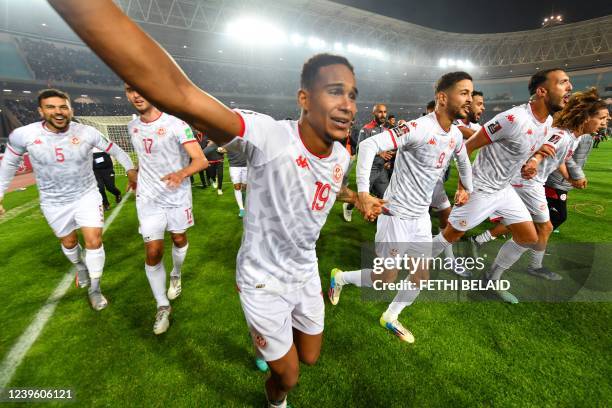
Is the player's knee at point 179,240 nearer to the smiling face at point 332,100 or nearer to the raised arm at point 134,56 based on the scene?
the smiling face at point 332,100

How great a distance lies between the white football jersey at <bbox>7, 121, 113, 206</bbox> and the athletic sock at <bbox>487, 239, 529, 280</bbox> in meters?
5.20

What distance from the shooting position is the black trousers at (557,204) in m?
4.59

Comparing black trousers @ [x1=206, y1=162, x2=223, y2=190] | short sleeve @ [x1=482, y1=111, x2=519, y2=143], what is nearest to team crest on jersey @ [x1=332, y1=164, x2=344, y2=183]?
short sleeve @ [x1=482, y1=111, x2=519, y2=143]

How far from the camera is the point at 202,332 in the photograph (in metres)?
Result: 3.12

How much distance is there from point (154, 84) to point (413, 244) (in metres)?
2.92

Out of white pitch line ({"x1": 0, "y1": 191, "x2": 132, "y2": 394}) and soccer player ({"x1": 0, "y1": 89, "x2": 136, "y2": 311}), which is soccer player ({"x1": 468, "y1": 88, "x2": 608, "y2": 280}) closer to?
soccer player ({"x1": 0, "y1": 89, "x2": 136, "y2": 311})

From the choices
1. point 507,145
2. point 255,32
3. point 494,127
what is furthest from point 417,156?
point 255,32

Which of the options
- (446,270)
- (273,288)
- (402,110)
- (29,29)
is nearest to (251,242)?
(273,288)

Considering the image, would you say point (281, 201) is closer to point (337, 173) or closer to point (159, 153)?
point (337, 173)

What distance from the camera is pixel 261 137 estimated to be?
143 cm

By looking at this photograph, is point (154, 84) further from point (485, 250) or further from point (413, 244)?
point (485, 250)

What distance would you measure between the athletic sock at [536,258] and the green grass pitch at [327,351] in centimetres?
21

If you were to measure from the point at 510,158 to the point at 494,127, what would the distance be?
0.44m

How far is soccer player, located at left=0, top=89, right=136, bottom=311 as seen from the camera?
10.5ft
